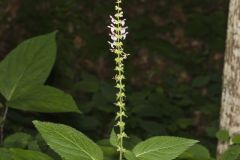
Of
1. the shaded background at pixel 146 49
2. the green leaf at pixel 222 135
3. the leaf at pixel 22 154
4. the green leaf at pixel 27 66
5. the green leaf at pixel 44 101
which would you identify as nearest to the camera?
the leaf at pixel 22 154

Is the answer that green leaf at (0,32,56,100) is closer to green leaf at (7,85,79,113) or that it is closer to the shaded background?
green leaf at (7,85,79,113)

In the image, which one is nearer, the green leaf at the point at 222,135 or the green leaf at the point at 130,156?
the green leaf at the point at 130,156

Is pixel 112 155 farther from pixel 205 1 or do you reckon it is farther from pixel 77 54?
pixel 205 1

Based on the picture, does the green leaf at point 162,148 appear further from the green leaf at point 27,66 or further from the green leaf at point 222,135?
the green leaf at point 222,135

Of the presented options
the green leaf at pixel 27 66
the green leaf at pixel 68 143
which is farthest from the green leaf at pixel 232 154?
the green leaf at pixel 27 66

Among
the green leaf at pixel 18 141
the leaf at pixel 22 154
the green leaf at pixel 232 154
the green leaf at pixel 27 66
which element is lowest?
the green leaf at pixel 18 141

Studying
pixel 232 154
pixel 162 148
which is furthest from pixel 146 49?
pixel 162 148

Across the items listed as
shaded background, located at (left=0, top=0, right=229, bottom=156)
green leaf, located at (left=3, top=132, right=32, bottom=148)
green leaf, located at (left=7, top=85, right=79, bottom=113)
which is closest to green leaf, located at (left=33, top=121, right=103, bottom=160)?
green leaf, located at (left=7, top=85, right=79, bottom=113)

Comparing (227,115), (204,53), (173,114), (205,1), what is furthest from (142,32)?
(227,115)
